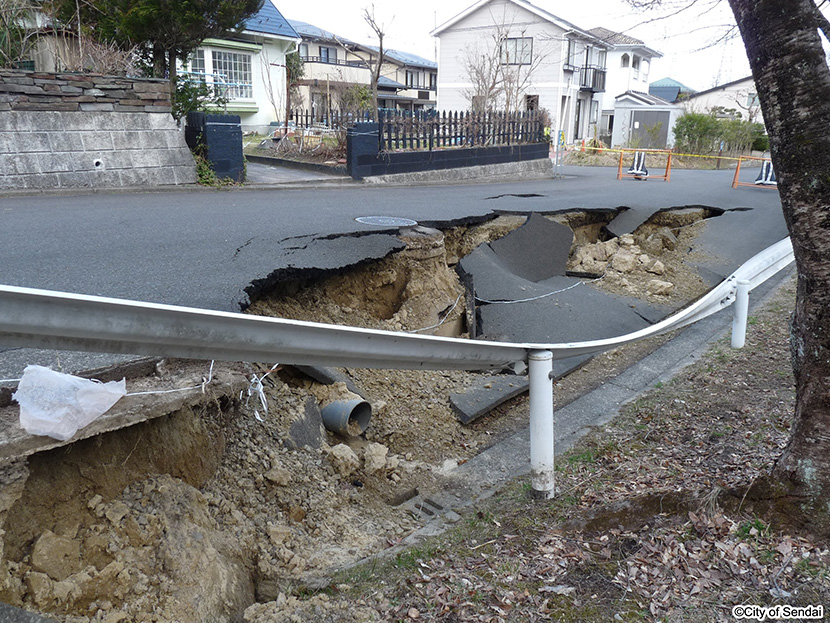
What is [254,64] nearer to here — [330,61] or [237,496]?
[330,61]

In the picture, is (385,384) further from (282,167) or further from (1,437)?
(282,167)

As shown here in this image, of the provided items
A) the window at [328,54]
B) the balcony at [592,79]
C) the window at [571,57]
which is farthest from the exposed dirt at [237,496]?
the window at [328,54]

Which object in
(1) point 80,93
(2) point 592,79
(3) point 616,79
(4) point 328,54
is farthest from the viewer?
(3) point 616,79

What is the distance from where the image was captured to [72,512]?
2805mm

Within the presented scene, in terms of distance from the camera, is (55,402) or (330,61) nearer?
(55,402)

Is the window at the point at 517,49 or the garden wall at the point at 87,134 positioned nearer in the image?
the garden wall at the point at 87,134

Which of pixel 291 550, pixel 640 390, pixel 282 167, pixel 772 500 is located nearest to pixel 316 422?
pixel 291 550

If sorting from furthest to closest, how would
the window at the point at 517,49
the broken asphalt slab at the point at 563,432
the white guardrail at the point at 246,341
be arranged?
the window at the point at 517,49, the broken asphalt slab at the point at 563,432, the white guardrail at the point at 246,341

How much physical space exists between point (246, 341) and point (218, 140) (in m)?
10.5

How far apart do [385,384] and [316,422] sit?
118 centimetres

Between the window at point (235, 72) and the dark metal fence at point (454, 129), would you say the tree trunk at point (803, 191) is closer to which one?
the dark metal fence at point (454, 129)

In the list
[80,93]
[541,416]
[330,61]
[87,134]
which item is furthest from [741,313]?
[330,61]

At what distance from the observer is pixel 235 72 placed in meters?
28.4

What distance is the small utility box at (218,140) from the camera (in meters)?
11.9
